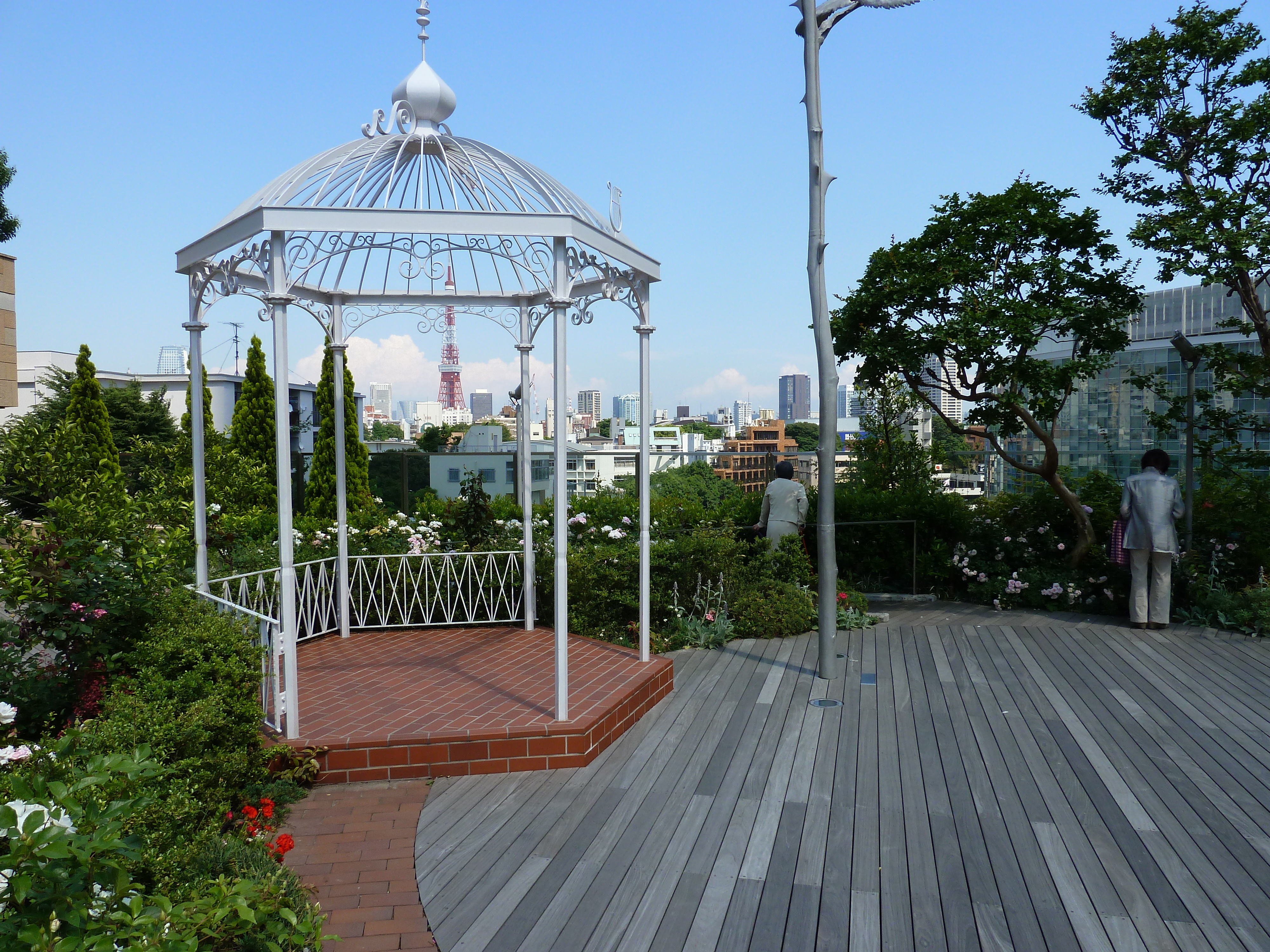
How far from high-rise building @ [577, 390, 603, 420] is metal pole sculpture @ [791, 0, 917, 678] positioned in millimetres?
152974

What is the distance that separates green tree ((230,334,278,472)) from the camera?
1852 centimetres

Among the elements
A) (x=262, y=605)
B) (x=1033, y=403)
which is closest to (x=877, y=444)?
(x=1033, y=403)

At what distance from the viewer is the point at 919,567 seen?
9453mm

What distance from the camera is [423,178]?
20.0 feet

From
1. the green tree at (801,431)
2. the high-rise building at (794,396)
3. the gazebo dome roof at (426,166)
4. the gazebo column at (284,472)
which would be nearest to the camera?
the gazebo column at (284,472)

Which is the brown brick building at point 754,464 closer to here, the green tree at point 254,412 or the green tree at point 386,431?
the green tree at point 254,412

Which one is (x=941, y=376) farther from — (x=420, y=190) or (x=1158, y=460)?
(x=420, y=190)

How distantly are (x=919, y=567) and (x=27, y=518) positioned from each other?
802cm

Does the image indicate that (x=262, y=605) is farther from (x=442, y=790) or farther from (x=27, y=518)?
(x=442, y=790)

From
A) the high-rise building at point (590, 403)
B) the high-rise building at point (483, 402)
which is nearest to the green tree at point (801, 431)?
the high-rise building at point (590, 403)

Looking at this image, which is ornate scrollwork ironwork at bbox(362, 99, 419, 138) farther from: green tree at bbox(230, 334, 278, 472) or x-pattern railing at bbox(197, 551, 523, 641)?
green tree at bbox(230, 334, 278, 472)

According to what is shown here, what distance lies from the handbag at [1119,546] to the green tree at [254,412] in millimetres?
15872

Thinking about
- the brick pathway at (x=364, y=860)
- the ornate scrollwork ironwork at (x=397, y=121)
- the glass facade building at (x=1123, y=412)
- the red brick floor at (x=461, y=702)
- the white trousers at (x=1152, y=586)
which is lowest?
the brick pathway at (x=364, y=860)

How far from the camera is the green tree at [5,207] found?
974 centimetres
